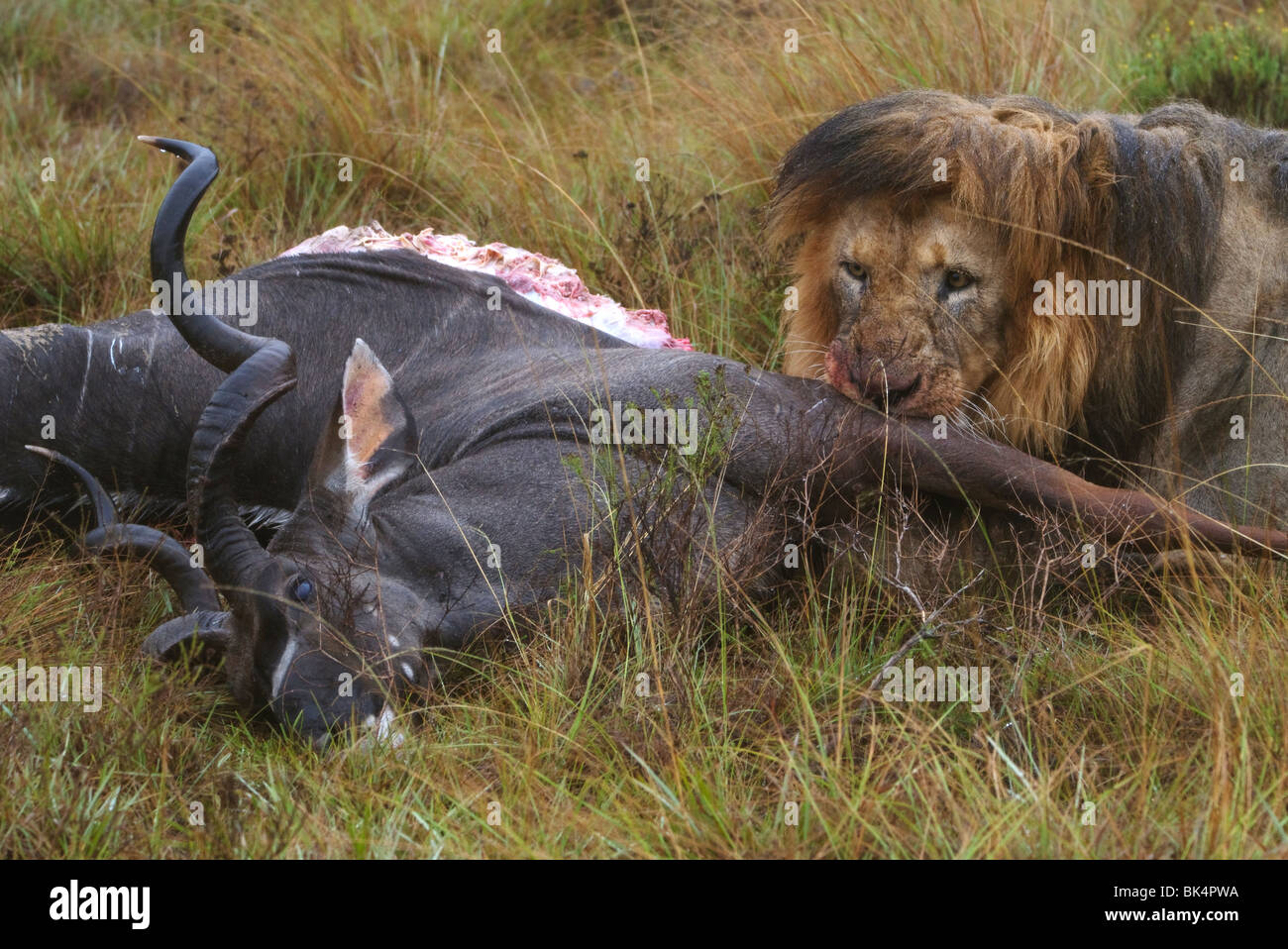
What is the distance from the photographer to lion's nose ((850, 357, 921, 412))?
4.35 metres

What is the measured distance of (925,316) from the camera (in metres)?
4.39

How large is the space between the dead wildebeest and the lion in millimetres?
274

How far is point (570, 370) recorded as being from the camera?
4805 mm

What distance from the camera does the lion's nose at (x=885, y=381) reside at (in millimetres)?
4348

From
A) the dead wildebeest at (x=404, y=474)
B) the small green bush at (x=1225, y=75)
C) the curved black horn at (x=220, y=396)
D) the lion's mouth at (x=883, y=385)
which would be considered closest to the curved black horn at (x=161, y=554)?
the dead wildebeest at (x=404, y=474)

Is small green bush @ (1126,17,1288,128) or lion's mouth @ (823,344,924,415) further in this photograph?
small green bush @ (1126,17,1288,128)

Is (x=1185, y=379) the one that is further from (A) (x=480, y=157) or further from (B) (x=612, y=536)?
(A) (x=480, y=157)

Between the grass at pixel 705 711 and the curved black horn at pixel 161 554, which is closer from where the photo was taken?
the grass at pixel 705 711

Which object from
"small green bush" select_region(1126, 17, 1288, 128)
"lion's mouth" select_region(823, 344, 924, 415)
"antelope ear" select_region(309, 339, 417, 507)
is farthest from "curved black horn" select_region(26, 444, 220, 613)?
"small green bush" select_region(1126, 17, 1288, 128)

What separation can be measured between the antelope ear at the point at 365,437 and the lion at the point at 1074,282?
1.28 meters

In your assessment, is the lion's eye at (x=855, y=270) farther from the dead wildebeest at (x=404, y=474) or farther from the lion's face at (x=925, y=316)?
the dead wildebeest at (x=404, y=474)

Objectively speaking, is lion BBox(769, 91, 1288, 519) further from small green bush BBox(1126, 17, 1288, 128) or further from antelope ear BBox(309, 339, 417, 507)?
small green bush BBox(1126, 17, 1288, 128)

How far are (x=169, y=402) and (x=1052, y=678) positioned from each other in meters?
2.91

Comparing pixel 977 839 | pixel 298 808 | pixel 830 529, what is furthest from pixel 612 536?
pixel 977 839
